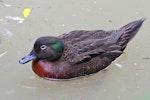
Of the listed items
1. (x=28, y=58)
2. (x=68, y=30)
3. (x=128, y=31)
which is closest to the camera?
(x=28, y=58)

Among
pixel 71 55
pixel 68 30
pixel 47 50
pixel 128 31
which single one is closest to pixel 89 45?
pixel 71 55

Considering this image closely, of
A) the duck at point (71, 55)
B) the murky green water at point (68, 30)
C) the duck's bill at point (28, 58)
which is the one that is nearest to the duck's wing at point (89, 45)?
the duck at point (71, 55)

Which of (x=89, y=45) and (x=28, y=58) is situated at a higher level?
(x=89, y=45)

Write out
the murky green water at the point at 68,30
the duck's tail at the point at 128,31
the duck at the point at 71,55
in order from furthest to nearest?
1. the duck's tail at the point at 128,31
2. the duck at the point at 71,55
3. the murky green water at the point at 68,30

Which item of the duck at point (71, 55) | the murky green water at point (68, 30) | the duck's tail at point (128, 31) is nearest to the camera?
the murky green water at point (68, 30)

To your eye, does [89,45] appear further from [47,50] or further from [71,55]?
[47,50]

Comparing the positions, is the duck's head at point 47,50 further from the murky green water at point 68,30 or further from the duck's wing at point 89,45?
the murky green water at point 68,30

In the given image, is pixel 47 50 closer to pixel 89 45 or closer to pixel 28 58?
pixel 28 58

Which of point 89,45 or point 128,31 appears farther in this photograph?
point 128,31

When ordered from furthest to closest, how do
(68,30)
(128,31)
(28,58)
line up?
(68,30)
(128,31)
(28,58)
